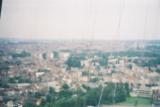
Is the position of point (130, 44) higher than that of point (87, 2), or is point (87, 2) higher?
point (87, 2)

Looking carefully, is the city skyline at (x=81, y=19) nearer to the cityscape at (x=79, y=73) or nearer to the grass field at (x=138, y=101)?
the cityscape at (x=79, y=73)

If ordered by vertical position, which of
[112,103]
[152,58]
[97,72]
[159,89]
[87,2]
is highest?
[87,2]

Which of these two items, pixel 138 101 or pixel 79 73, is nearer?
pixel 138 101

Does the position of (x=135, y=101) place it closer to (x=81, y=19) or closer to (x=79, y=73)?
(x=79, y=73)

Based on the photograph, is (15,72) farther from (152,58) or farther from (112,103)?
(152,58)

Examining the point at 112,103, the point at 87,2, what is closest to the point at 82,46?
the point at 87,2

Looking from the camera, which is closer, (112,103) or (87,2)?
(112,103)

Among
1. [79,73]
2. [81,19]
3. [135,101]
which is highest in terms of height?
[81,19]

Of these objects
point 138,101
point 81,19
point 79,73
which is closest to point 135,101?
point 138,101
